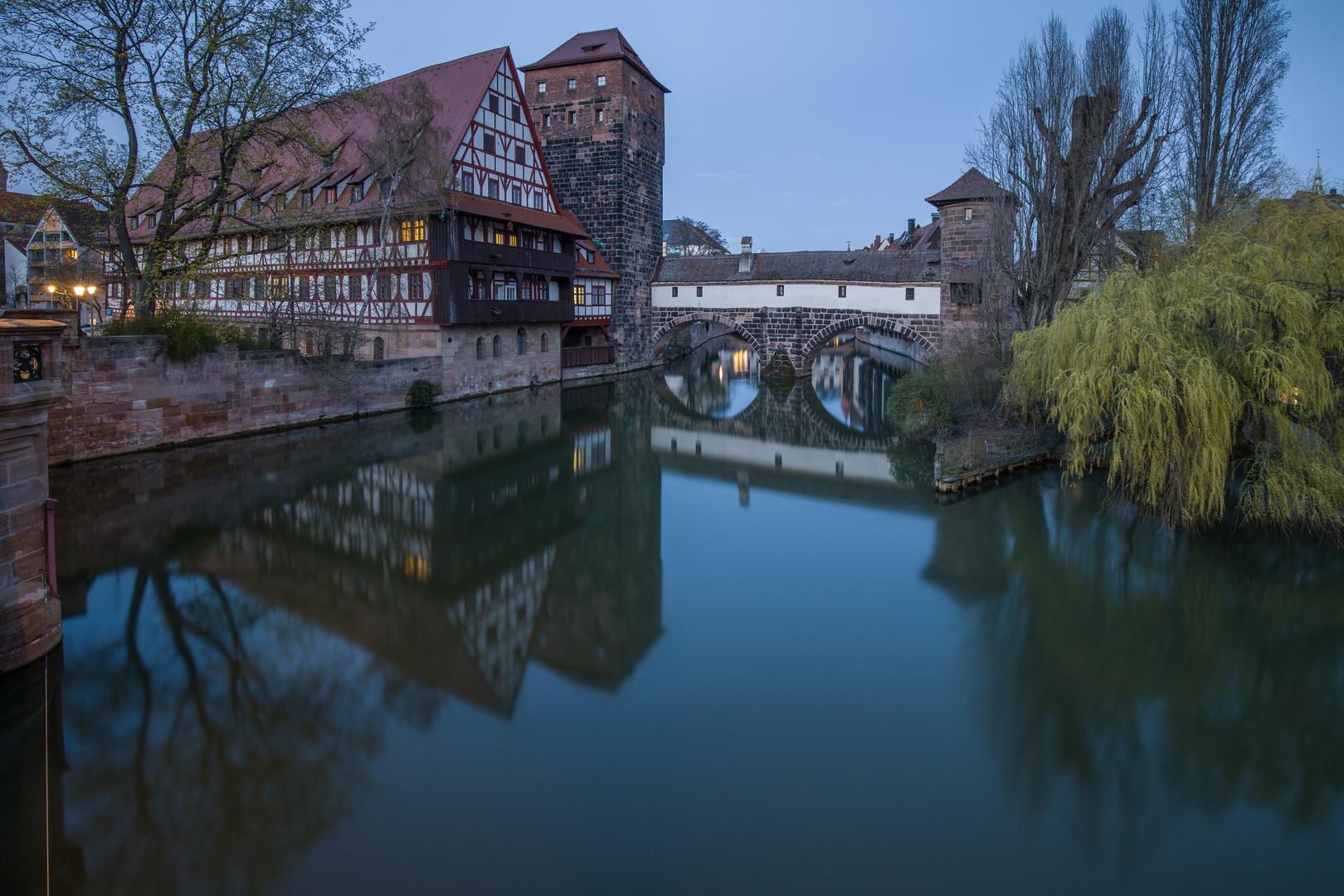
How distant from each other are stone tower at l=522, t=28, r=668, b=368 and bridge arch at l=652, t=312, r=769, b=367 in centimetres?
114

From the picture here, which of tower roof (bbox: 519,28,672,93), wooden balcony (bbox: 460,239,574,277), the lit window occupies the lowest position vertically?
wooden balcony (bbox: 460,239,574,277)

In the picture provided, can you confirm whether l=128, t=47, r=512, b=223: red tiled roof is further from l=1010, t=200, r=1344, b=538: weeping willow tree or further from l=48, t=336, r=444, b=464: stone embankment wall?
l=1010, t=200, r=1344, b=538: weeping willow tree

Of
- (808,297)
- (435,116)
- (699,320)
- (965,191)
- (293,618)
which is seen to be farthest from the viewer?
(699,320)

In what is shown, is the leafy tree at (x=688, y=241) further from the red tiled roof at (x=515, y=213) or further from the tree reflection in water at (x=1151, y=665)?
the tree reflection in water at (x=1151, y=665)

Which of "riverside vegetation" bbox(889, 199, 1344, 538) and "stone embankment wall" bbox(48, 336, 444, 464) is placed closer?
"riverside vegetation" bbox(889, 199, 1344, 538)

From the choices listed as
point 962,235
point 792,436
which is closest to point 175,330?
point 792,436

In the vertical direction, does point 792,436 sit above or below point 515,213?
below

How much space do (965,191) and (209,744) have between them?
22.5 meters

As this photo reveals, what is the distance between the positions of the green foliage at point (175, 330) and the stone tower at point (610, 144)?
1604 cm

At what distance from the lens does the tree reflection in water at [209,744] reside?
4.08 m

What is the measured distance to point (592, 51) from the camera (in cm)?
2808

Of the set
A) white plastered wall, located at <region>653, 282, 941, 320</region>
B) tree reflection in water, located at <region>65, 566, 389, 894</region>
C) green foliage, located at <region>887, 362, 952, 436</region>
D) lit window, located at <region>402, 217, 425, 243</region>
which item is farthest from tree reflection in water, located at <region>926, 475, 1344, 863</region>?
white plastered wall, located at <region>653, 282, 941, 320</region>

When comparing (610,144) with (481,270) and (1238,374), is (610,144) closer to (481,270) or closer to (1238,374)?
(481,270)

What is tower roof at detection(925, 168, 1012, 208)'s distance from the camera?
22.3 metres
